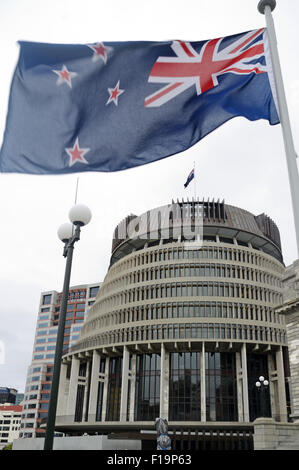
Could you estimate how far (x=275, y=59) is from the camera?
31.3 ft

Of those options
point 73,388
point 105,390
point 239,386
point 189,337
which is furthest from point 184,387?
point 73,388

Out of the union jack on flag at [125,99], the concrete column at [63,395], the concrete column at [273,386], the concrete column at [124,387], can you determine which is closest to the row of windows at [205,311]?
the concrete column at [124,387]

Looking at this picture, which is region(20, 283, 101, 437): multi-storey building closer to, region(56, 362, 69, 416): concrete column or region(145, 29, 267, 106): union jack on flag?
region(56, 362, 69, 416): concrete column

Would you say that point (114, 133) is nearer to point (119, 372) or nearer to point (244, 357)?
point (244, 357)

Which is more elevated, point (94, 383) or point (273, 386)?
point (273, 386)

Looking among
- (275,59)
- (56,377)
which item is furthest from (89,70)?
(56,377)

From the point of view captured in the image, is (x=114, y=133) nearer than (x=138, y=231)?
Yes

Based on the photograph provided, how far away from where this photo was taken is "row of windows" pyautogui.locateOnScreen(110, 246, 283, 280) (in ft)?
225

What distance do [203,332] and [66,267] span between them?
53.8 metres

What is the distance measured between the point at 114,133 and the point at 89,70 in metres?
1.70

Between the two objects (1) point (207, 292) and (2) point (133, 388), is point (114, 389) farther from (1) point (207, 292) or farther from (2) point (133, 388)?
(1) point (207, 292)

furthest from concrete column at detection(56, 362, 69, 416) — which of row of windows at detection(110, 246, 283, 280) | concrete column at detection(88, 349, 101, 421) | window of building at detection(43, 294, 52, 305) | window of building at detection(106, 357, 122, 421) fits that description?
window of building at detection(43, 294, 52, 305)

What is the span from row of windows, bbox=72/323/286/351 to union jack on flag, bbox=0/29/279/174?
2137 inches

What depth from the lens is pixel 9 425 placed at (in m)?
183
